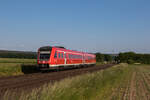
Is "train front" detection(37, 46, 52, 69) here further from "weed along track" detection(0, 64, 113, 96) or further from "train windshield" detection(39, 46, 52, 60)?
"weed along track" detection(0, 64, 113, 96)

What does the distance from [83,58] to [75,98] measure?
31.9 metres

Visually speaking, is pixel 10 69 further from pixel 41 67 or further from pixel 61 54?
pixel 61 54

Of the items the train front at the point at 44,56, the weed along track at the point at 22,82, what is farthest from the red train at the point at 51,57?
the weed along track at the point at 22,82

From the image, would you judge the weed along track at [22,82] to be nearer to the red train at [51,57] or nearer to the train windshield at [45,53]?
the red train at [51,57]

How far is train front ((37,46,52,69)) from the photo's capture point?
22.5 metres

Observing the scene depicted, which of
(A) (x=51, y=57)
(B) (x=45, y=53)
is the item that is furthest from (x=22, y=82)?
(B) (x=45, y=53)

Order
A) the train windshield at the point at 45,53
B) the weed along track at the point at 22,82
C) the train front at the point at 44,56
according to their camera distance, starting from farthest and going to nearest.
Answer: the train windshield at the point at 45,53 < the train front at the point at 44,56 < the weed along track at the point at 22,82

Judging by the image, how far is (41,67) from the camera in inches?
901

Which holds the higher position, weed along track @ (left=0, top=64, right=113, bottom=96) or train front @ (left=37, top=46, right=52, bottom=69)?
train front @ (left=37, top=46, right=52, bottom=69)

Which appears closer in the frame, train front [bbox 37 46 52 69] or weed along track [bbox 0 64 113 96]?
weed along track [bbox 0 64 113 96]

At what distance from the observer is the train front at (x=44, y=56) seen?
73.8ft

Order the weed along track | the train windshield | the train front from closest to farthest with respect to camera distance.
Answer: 1. the weed along track
2. the train front
3. the train windshield

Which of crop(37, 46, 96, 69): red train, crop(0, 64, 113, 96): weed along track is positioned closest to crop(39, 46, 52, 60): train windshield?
crop(37, 46, 96, 69): red train

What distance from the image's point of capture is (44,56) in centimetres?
2306
